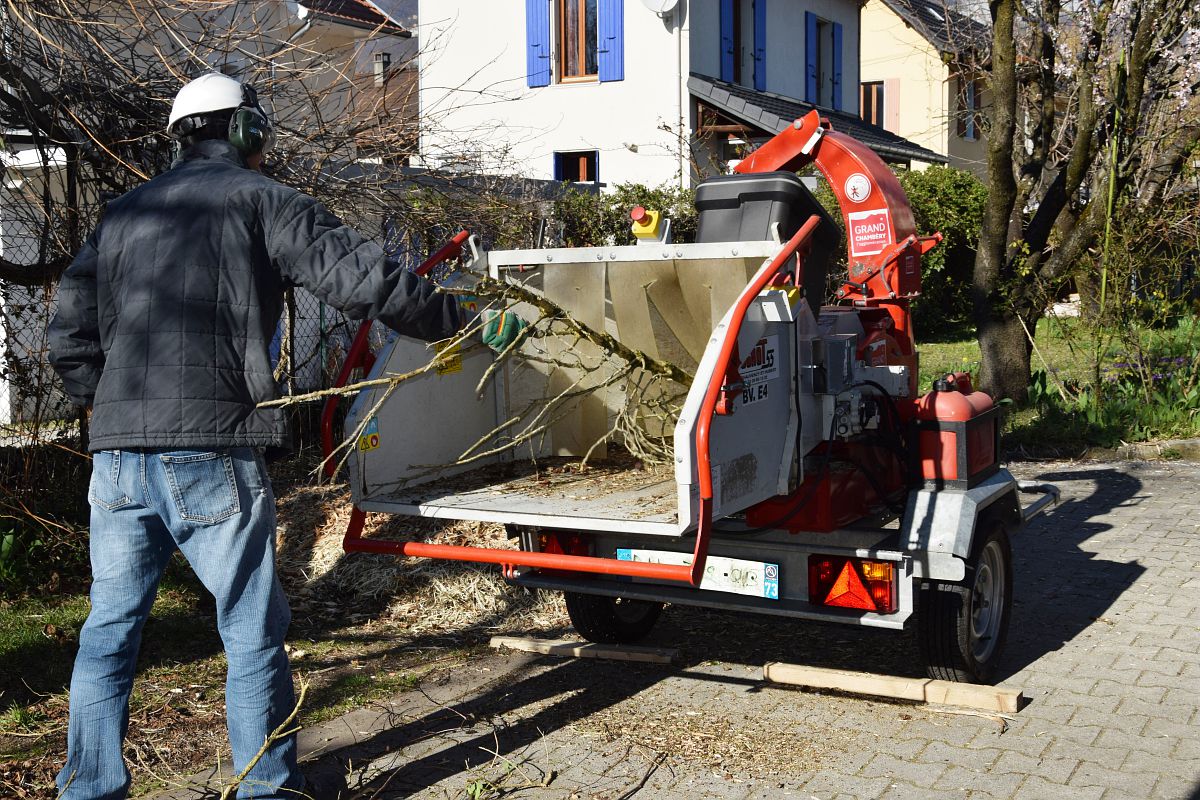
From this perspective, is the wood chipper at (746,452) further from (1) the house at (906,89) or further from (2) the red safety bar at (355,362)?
(1) the house at (906,89)

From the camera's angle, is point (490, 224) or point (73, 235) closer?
point (73, 235)

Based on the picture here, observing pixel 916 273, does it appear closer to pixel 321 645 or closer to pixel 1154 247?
pixel 321 645

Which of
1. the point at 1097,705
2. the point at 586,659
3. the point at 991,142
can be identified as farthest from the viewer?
the point at 991,142

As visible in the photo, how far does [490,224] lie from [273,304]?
15.1 ft

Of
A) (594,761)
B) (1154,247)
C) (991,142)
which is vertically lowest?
(594,761)

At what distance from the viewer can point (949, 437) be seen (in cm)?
494

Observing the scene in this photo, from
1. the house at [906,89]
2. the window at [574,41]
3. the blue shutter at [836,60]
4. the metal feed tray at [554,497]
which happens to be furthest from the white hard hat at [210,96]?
the house at [906,89]

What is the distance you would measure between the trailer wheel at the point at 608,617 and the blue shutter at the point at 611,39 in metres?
15.6

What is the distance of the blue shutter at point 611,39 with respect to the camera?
20.0 metres

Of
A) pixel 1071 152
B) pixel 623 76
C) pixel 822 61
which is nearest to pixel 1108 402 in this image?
pixel 1071 152

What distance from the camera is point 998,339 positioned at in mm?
11328

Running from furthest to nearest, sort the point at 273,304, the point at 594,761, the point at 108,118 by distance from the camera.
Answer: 1. the point at 108,118
2. the point at 594,761
3. the point at 273,304

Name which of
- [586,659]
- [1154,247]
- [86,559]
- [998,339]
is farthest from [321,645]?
[1154,247]

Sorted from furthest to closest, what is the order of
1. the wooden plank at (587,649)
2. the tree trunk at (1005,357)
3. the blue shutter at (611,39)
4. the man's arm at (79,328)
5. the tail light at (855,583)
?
the blue shutter at (611,39)
the tree trunk at (1005,357)
the wooden plank at (587,649)
the tail light at (855,583)
the man's arm at (79,328)
